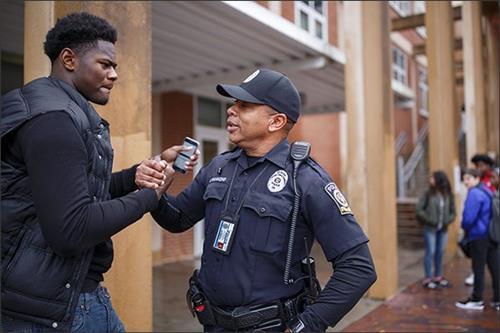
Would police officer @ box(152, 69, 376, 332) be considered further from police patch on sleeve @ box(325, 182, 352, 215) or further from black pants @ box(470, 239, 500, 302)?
black pants @ box(470, 239, 500, 302)

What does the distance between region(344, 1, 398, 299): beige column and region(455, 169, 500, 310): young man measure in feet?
3.47

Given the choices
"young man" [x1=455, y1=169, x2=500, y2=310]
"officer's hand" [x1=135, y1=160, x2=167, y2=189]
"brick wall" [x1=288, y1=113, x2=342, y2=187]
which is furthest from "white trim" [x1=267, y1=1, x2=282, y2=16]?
"brick wall" [x1=288, y1=113, x2=342, y2=187]

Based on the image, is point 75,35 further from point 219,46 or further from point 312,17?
point 312,17

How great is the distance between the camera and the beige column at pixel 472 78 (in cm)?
1140

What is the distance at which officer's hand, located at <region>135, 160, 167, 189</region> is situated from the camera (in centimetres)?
188

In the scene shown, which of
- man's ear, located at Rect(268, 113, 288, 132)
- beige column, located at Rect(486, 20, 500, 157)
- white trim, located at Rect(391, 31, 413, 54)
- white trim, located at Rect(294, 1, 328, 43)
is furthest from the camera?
white trim, located at Rect(391, 31, 413, 54)

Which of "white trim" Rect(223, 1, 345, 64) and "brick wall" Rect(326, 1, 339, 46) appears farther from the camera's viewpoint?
"brick wall" Rect(326, 1, 339, 46)

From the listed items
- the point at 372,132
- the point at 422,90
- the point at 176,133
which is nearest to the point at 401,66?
the point at 422,90

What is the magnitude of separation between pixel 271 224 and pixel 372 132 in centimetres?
532

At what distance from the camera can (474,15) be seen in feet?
38.3

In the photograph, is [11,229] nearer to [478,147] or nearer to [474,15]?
[478,147]

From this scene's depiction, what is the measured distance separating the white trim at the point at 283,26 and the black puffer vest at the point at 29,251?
5.17 m

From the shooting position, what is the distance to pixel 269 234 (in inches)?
77.9

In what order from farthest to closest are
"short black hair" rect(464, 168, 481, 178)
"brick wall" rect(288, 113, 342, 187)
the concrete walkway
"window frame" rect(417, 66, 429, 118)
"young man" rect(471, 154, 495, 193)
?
"window frame" rect(417, 66, 429, 118) → "brick wall" rect(288, 113, 342, 187) → "young man" rect(471, 154, 495, 193) → "short black hair" rect(464, 168, 481, 178) → the concrete walkway
